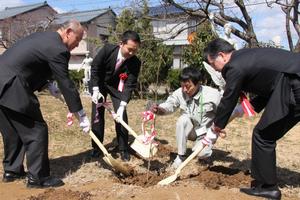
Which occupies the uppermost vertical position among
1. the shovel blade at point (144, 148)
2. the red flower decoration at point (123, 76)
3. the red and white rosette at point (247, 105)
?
the red flower decoration at point (123, 76)

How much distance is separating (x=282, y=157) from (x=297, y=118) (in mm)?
2113

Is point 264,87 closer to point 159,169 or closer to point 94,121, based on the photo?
point 159,169

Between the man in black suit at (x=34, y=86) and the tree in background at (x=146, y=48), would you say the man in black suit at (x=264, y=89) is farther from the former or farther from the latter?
the tree in background at (x=146, y=48)

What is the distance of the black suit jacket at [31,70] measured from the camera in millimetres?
4219

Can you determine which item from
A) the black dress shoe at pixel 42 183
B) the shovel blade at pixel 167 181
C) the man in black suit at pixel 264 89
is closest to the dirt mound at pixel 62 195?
the black dress shoe at pixel 42 183

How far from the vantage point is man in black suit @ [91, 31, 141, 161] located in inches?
210

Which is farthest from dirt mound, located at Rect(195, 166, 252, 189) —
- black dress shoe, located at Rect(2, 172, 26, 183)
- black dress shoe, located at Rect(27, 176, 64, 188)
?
black dress shoe, located at Rect(2, 172, 26, 183)

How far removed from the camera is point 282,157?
5.83m

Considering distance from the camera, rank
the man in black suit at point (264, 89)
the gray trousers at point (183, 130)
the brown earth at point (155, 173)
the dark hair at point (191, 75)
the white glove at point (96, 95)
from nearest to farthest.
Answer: the man in black suit at point (264, 89) → the brown earth at point (155, 173) → the dark hair at point (191, 75) → the gray trousers at point (183, 130) → the white glove at point (96, 95)

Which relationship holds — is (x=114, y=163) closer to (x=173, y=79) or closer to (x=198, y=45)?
(x=198, y=45)

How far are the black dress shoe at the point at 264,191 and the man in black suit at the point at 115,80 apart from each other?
1936mm

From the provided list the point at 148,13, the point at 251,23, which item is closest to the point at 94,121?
the point at 251,23

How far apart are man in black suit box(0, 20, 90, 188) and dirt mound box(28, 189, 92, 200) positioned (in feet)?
1.25

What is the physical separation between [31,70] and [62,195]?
133 centimetres
